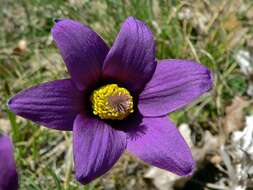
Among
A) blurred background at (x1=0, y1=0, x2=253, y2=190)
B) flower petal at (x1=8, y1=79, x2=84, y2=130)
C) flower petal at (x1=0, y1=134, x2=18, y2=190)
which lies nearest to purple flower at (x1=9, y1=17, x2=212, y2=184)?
flower petal at (x1=8, y1=79, x2=84, y2=130)

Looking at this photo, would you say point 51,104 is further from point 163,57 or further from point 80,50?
point 163,57

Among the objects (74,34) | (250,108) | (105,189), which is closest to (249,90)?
(250,108)

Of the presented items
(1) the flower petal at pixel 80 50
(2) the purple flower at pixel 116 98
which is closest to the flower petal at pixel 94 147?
(2) the purple flower at pixel 116 98

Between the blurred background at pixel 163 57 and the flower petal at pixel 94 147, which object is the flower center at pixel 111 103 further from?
the blurred background at pixel 163 57

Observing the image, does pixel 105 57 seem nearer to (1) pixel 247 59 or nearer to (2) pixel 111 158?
(2) pixel 111 158

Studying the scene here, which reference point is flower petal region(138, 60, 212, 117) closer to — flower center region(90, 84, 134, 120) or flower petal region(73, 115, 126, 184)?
flower center region(90, 84, 134, 120)

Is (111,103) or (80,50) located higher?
(80,50)

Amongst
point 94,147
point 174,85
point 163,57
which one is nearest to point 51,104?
point 94,147
